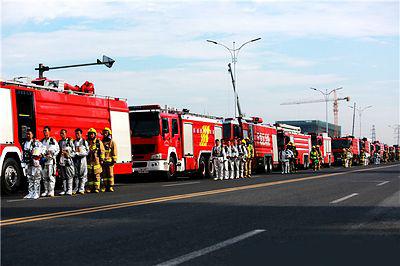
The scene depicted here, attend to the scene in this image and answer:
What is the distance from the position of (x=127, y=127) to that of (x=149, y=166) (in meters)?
2.43

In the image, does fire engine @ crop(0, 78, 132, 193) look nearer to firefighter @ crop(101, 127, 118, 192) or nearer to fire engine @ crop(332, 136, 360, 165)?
firefighter @ crop(101, 127, 118, 192)

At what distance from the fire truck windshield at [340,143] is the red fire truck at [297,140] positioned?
9984 mm

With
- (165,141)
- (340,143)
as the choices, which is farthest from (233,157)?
(340,143)

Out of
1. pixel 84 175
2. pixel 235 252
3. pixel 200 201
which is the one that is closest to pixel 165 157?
pixel 84 175

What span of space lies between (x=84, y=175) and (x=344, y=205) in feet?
24.4

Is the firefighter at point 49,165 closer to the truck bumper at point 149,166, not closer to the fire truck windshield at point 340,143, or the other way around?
the truck bumper at point 149,166

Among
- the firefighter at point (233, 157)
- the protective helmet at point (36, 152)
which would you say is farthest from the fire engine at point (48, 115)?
the firefighter at point (233, 157)

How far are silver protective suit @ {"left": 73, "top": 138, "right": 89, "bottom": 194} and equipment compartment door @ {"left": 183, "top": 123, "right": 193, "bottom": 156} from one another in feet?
34.7

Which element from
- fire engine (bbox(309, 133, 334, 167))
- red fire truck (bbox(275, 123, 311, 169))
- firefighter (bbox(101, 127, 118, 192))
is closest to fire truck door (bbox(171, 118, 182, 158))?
firefighter (bbox(101, 127, 118, 192))

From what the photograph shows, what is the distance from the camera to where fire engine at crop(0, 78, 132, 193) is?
15508 mm

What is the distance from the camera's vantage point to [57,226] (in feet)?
26.9

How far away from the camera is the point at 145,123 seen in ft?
79.7

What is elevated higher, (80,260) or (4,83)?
(4,83)

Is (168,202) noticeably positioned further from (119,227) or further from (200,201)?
(119,227)
